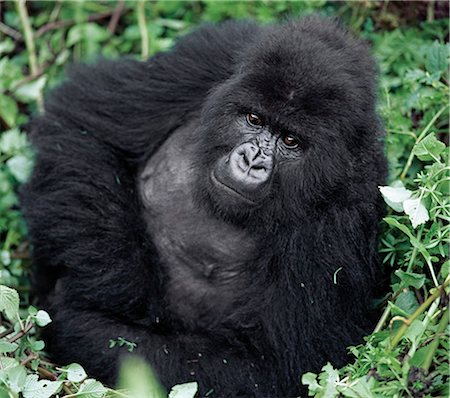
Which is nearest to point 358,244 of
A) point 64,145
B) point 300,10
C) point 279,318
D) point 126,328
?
point 279,318

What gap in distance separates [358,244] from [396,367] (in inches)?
35.6

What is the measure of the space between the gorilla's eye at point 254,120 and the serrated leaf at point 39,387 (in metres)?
1.29

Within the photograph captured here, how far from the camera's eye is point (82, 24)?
228 inches

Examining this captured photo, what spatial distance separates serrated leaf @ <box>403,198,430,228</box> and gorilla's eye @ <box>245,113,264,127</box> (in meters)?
0.69

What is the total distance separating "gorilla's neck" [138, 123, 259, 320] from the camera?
416 centimetres

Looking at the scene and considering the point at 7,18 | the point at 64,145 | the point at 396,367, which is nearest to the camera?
the point at 396,367

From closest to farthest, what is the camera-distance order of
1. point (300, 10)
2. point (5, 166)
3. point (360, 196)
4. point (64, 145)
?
point (360, 196), point (64, 145), point (5, 166), point (300, 10)

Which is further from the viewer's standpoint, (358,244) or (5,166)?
(5,166)

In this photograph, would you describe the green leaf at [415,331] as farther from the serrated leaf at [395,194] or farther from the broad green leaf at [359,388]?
the serrated leaf at [395,194]

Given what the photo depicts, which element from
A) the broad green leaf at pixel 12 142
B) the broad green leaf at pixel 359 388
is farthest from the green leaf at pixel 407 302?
the broad green leaf at pixel 12 142

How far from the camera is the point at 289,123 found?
364 centimetres

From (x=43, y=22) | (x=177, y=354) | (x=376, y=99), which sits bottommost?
(x=177, y=354)

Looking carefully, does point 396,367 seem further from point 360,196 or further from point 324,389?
point 360,196

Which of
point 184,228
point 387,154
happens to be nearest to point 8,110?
point 184,228
